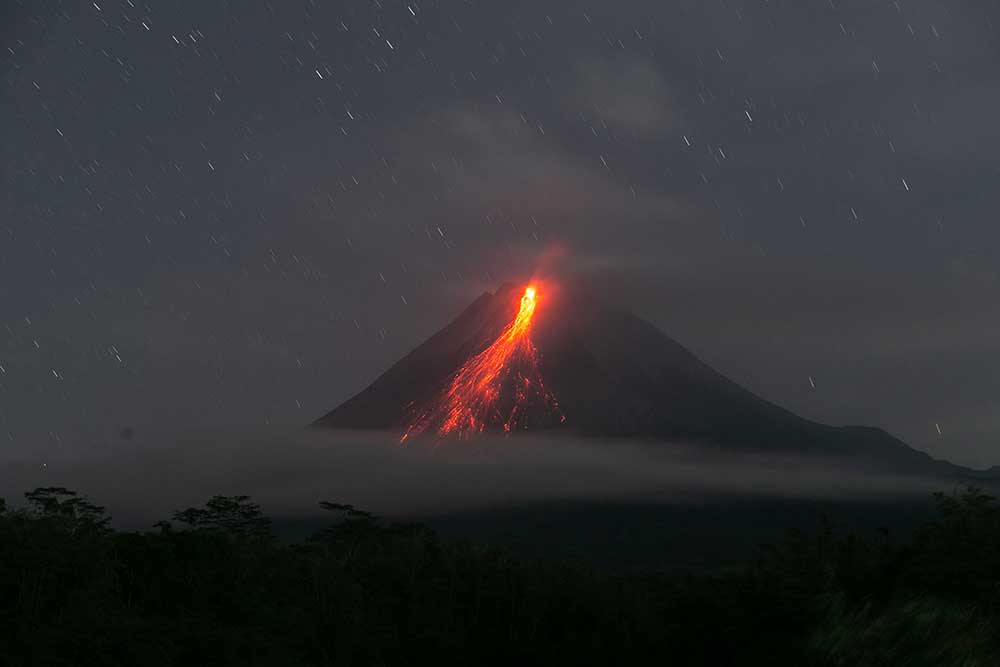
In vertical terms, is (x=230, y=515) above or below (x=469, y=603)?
above

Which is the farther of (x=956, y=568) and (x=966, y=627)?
(x=956, y=568)

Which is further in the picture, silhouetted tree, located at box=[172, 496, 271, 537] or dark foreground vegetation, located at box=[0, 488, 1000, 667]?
silhouetted tree, located at box=[172, 496, 271, 537]

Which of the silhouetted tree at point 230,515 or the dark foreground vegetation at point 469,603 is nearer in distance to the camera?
the dark foreground vegetation at point 469,603

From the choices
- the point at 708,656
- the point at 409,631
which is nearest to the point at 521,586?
the point at 409,631

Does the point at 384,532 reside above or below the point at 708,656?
above

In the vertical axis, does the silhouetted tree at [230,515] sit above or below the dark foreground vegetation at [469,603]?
above

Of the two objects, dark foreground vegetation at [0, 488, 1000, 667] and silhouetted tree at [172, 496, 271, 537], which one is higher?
silhouetted tree at [172, 496, 271, 537]

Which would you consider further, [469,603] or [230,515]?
[230,515]

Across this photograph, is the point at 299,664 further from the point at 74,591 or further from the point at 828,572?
the point at 828,572
